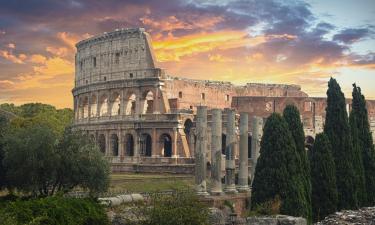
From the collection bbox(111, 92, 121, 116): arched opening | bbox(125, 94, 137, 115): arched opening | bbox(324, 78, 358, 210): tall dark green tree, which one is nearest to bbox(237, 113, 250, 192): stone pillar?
bbox(324, 78, 358, 210): tall dark green tree

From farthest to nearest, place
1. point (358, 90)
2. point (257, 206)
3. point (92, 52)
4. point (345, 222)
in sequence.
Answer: point (92, 52), point (358, 90), point (257, 206), point (345, 222)

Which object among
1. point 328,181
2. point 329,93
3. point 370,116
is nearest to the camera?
point 328,181

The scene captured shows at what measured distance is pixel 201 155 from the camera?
2778 centimetres

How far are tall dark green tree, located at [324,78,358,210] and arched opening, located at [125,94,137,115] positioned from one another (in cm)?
2474

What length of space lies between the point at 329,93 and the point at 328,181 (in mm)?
5226

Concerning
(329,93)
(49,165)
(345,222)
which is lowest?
(345,222)

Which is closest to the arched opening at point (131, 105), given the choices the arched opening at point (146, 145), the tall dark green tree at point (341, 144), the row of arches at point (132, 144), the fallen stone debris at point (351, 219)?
the row of arches at point (132, 144)

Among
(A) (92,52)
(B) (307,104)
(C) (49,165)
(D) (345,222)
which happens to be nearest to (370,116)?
(B) (307,104)

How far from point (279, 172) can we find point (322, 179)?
3589 mm

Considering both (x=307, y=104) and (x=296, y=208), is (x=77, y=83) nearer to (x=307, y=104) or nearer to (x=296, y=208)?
(x=307, y=104)

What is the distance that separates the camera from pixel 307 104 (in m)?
57.8

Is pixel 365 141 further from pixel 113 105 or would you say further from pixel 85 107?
pixel 85 107

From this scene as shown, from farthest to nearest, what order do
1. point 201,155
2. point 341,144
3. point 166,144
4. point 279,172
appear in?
point 166,144 < point 341,144 < point 201,155 < point 279,172

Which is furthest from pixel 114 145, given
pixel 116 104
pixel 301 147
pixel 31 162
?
pixel 31 162
